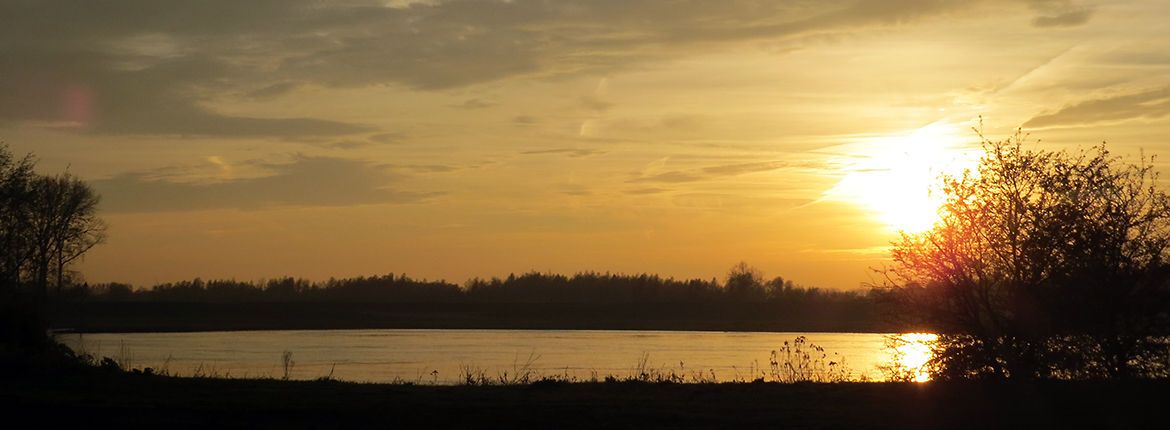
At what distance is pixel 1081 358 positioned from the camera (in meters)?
26.7

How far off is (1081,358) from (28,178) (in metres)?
44.8

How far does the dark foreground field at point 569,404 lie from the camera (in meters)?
16.9

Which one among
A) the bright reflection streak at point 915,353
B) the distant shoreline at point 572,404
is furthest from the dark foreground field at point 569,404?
the bright reflection streak at point 915,353

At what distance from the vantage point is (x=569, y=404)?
61.6 ft

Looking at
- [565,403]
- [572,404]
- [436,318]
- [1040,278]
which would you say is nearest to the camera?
[572,404]

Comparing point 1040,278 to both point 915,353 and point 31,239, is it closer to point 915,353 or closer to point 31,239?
point 915,353

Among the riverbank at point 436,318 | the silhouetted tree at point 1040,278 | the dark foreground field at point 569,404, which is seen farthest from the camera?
the riverbank at point 436,318

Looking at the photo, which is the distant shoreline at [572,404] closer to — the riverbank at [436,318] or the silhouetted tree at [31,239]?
the silhouetted tree at [31,239]

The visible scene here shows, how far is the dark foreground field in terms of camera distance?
55.5 ft

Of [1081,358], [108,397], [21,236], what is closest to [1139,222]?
[1081,358]

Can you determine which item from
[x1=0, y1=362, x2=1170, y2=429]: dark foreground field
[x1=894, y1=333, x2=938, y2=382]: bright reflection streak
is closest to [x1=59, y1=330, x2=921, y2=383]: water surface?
[x1=894, y1=333, x2=938, y2=382]: bright reflection streak

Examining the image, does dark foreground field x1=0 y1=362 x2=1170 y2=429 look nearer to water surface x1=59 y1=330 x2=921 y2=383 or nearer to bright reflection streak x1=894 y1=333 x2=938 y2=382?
bright reflection streak x1=894 y1=333 x2=938 y2=382

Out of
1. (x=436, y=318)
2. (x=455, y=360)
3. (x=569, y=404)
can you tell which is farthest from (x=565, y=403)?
(x=436, y=318)

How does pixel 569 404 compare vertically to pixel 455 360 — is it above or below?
below
